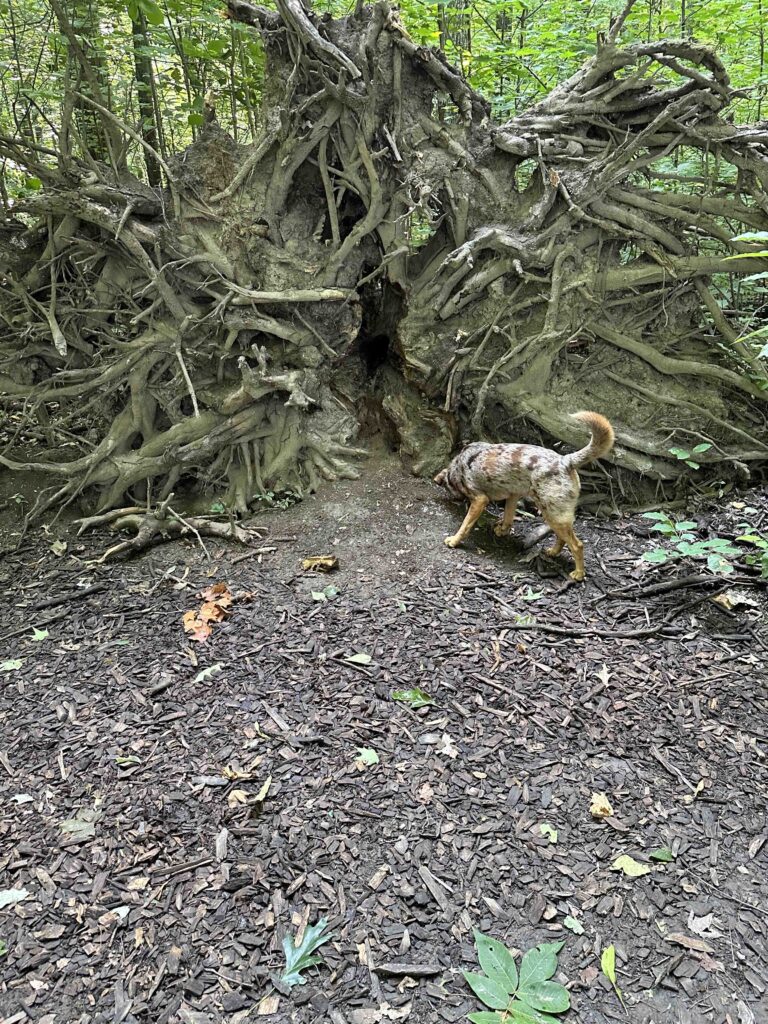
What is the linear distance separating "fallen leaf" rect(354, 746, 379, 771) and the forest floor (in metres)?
0.01

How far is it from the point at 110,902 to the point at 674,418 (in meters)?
5.64

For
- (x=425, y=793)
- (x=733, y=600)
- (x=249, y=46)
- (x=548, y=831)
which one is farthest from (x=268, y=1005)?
(x=249, y=46)

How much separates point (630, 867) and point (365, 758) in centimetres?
133

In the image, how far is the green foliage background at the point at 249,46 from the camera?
21.0ft

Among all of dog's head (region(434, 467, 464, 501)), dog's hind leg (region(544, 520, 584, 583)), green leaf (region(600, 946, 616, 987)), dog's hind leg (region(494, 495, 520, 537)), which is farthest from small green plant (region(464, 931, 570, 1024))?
dog's head (region(434, 467, 464, 501))

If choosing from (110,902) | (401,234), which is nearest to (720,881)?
(110,902)

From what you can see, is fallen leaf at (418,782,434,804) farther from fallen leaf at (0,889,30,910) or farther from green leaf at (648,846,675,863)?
fallen leaf at (0,889,30,910)

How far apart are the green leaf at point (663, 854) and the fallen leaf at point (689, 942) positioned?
324mm

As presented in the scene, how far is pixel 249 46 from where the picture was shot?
280 inches

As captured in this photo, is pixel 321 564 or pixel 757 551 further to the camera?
pixel 321 564

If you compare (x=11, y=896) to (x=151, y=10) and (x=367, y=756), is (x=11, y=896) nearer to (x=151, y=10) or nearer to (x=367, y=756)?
(x=367, y=756)

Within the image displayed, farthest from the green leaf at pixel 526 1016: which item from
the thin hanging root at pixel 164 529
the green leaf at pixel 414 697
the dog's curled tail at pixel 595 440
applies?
the thin hanging root at pixel 164 529

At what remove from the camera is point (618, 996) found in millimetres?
2365

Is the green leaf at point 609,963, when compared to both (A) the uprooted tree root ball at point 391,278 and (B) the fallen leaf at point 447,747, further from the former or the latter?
(A) the uprooted tree root ball at point 391,278
